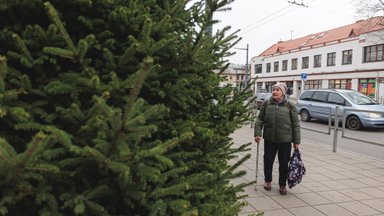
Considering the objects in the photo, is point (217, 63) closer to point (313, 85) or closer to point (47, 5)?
point (47, 5)

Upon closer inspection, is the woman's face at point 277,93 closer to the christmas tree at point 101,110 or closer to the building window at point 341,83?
the christmas tree at point 101,110

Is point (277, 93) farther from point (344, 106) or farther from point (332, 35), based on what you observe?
point (332, 35)

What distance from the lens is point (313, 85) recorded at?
40094mm

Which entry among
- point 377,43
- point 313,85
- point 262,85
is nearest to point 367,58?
point 377,43

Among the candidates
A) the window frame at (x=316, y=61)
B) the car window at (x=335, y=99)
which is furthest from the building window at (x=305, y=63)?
the car window at (x=335, y=99)

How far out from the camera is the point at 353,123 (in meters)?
13.2

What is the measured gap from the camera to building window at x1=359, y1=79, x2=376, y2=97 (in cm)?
3141

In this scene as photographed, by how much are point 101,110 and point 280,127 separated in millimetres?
3919

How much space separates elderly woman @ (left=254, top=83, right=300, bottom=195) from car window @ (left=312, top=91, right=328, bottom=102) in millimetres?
11095

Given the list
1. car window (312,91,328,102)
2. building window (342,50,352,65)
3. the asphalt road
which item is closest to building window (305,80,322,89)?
building window (342,50,352,65)

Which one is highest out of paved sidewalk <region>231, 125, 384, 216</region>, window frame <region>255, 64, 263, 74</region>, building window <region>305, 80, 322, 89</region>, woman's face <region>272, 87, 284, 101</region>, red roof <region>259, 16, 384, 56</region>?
red roof <region>259, 16, 384, 56</region>

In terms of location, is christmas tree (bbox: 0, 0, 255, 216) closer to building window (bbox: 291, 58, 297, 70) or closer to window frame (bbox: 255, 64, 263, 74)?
building window (bbox: 291, 58, 297, 70)

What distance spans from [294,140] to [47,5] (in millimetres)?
4230

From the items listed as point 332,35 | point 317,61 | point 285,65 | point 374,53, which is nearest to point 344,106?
point 374,53
